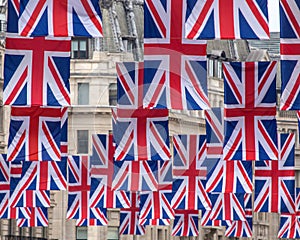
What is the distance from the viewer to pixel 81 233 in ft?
372

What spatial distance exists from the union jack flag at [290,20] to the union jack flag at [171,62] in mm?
3506

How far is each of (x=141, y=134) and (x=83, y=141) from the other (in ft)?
168

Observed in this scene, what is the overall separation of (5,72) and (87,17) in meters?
3.82

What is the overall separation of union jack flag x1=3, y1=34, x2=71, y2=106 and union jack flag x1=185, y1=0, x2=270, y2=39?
4.64m

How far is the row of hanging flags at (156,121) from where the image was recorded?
52.6 meters

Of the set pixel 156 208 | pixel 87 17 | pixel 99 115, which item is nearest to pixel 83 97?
pixel 99 115

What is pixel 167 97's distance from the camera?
5584 centimetres

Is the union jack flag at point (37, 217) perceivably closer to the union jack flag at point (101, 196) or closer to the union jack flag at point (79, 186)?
the union jack flag at point (79, 186)

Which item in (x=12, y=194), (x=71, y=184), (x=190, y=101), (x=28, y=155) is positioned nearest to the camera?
(x=190, y=101)

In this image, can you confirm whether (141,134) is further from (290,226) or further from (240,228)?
(240,228)

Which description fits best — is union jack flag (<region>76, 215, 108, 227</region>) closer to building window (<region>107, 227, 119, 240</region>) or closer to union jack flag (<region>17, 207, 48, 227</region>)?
union jack flag (<region>17, 207, 48, 227</region>)

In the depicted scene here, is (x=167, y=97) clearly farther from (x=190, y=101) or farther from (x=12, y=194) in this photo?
(x=12, y=194)

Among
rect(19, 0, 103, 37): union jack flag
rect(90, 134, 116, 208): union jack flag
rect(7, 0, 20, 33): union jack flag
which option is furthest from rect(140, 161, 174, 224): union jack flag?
rect(19, 0, 103, 37): union jack flag

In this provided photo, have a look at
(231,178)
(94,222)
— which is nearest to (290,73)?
(231,178)
